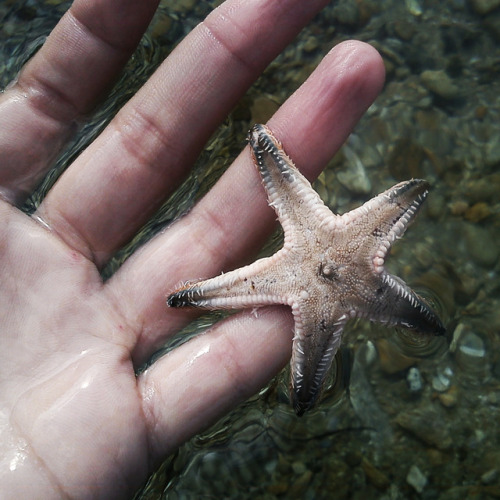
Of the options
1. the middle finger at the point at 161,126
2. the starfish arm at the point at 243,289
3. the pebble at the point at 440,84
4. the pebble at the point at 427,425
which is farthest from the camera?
the pebble at the point at 440,84

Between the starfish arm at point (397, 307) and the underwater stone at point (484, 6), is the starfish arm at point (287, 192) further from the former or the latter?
the underwater stone at point (484, 6)

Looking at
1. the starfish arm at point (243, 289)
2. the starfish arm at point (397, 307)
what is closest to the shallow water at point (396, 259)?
the starfish arm at point (243, 289)

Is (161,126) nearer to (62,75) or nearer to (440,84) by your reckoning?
(62,75)

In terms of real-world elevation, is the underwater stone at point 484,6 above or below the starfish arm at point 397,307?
above

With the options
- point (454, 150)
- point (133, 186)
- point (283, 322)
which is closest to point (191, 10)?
point (133, 186)

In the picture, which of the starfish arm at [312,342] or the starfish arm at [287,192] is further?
the starfish arm at [287,192]

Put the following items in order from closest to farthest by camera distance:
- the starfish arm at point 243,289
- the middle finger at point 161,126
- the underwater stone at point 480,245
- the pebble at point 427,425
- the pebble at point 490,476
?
the starfish arm at point 243,289
the middle finger at point 161,126
the pebble at point 490,476
the pebble at point 427,425
the underwater stone at point 480,245
